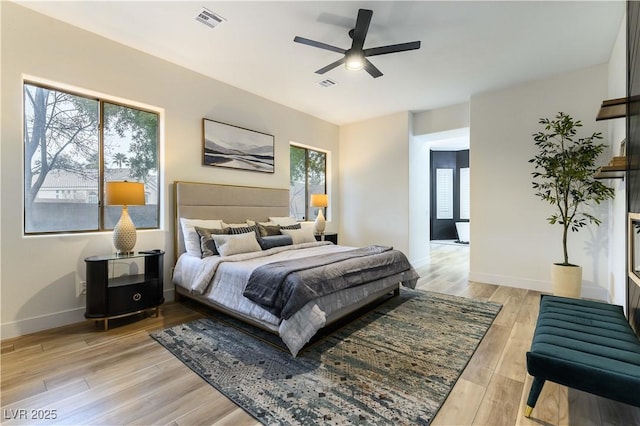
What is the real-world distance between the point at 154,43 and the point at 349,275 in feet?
11.1

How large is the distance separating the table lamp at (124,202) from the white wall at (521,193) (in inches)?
190

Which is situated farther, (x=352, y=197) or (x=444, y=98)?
(x=352, y=197)

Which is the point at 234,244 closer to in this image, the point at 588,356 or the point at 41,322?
the point at 41,322

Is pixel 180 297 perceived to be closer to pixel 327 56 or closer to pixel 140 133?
pixel 140 133

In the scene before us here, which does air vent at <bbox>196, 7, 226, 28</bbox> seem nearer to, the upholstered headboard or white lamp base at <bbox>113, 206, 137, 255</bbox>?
the upholstered headboard

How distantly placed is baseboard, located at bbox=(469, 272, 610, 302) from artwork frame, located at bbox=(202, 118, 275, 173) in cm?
393

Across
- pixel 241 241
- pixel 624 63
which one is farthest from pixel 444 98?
pixel 241 241

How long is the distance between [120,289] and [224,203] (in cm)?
169

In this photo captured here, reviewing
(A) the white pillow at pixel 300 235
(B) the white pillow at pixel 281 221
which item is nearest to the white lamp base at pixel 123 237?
(A) the white pillow at pixel 300 235

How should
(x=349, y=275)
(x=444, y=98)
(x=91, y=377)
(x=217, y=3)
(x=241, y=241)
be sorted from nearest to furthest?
(x=91, y=377)
(x=217, y=3)
(x=349, y=275)
(x=241, y=241)
(x=444, y=98)

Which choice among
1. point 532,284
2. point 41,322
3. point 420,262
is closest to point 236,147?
point 41,322

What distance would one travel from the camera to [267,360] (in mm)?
2291

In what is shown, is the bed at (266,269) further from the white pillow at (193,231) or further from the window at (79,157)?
the window at (79,157)

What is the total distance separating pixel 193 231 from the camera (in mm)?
3568
